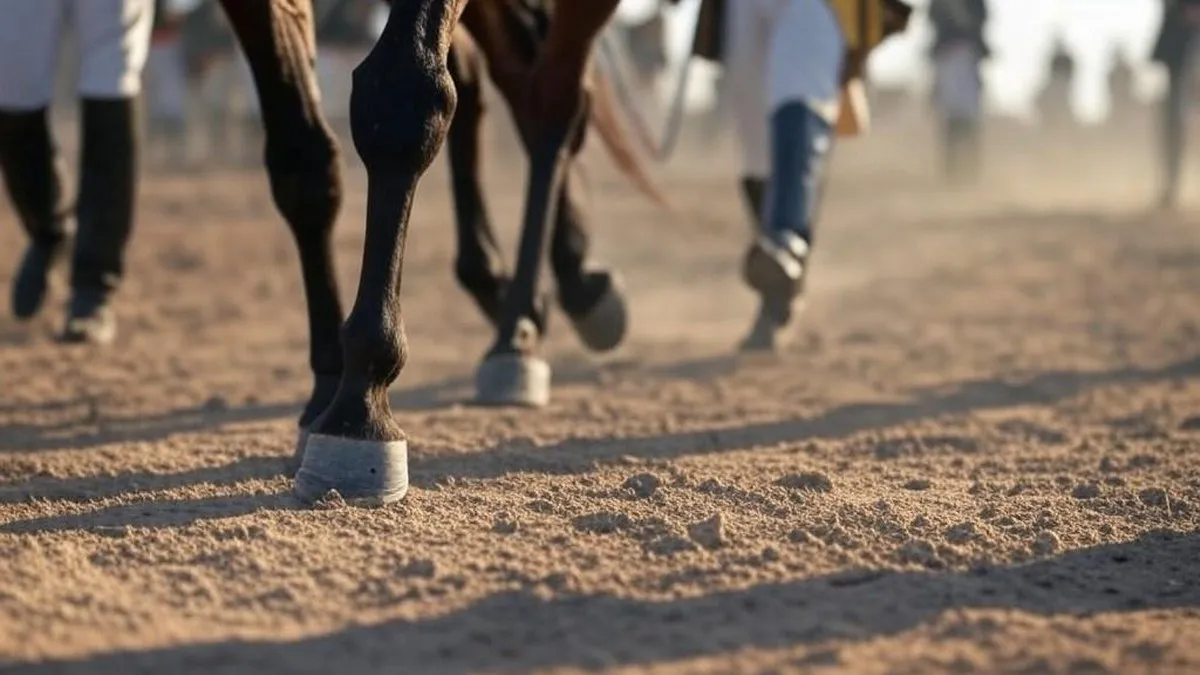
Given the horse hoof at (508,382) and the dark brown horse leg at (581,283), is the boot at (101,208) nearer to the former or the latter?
the dark brown horse leg at (581,283)

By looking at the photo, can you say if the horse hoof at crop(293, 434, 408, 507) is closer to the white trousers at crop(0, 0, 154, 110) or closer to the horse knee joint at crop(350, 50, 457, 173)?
the horse knee joint at crop(350, 50, 457, 173)

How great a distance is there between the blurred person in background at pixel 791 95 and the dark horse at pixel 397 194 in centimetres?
53

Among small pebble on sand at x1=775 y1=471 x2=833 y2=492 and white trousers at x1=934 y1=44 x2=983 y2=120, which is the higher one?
white trousers at x1=934 y1=44 x2=983 y2=120

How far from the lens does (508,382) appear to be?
4848 mm

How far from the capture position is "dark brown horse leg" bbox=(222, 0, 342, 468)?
3900 mm

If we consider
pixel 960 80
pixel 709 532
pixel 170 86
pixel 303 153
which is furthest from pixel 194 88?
pixel 709 532

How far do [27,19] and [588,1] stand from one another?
Result: 2216 mm

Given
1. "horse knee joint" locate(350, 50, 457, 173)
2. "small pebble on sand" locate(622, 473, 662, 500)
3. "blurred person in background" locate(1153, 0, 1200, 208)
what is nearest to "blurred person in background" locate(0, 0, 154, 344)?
"horse knee joint" locate(350, 50, 457, 173)

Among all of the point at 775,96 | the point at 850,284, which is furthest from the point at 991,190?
the point at 775,96

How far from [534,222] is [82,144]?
76.5 inches

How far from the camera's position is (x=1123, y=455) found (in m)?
4.24

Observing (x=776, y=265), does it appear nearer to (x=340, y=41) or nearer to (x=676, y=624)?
(x=676, y=624)

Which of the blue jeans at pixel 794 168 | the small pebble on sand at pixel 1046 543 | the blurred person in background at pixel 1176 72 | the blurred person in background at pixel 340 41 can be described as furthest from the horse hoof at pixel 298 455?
the blurred person in background at pixel 340 41

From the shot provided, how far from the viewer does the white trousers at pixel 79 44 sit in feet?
19.0
